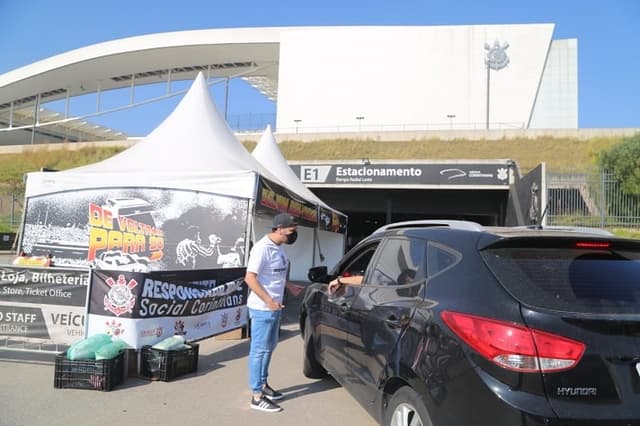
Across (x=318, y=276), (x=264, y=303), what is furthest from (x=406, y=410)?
(x=318, y=276)

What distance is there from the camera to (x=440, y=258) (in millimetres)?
3055

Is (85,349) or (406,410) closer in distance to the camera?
(406,410)

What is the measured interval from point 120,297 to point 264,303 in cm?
224

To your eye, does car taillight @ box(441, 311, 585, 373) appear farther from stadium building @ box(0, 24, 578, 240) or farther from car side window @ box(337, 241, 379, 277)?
stadium building @ box(0, 24, 578, 240)

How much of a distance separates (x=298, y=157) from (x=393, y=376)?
3315 cm

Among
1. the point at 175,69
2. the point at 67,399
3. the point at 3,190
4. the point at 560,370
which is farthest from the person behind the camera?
the point at 175,69

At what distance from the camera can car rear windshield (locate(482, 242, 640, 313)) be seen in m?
2.47

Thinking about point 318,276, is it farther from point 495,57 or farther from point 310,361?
point 495,57

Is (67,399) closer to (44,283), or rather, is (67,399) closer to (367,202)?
(44,283)

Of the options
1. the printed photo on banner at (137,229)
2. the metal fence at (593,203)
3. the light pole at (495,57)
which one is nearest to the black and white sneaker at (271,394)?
the printed photo on banner at (137,229)

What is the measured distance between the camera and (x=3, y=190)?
34.8m

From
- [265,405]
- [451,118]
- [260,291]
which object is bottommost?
[265,405]

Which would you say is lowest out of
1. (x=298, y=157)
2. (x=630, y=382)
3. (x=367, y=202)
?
(x=630, y=382)

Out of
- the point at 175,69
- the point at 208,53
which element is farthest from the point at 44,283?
the point at 175,69
